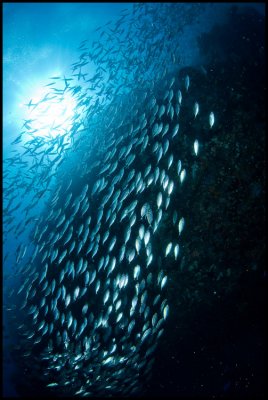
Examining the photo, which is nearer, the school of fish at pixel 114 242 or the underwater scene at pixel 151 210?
the school of fish at pixel 114 242

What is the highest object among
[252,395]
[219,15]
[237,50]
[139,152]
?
[219,15]

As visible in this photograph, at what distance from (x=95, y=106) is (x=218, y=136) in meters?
4.76

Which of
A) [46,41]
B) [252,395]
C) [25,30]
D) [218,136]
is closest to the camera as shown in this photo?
[218,136]

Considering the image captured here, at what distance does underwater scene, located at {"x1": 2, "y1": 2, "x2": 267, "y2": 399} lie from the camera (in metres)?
6.51

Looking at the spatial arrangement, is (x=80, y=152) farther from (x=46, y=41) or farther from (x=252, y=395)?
(x=252, y=395)

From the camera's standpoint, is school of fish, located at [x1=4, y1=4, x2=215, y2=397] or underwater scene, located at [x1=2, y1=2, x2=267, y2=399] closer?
school of fish, located at [x1=4, y1=4, x2=215, y2=397]

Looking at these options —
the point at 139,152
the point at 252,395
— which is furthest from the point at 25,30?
the point at 252,395

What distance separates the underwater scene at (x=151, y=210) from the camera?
6.51m

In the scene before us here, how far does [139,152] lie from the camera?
723 cm

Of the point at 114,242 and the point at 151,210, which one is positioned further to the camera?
the point at 151,210

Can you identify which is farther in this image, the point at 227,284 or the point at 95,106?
the point at 95,106

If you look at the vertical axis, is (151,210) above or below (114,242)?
above

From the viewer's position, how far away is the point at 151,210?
6.04m

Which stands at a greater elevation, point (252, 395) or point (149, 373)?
point (149, 373)
